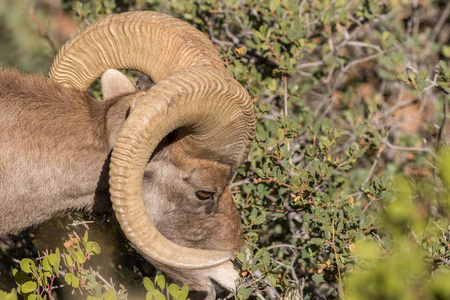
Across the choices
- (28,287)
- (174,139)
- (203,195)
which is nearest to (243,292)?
(203,195)

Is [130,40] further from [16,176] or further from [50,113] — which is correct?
[16,176]

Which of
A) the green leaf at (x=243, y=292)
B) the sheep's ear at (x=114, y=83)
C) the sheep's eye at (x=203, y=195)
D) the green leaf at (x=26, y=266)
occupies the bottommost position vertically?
the green leaf at (x=243, y=292)

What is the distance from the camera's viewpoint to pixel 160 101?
2.75m

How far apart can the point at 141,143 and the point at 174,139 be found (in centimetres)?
76

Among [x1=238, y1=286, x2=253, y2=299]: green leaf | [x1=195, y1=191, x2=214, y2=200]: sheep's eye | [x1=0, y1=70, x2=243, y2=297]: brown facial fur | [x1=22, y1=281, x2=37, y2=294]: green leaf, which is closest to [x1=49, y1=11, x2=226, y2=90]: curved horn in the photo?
[x1=0, y1=70, x2=243, y2=297]: brown facial fur

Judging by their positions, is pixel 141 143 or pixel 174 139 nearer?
pixel 141 143

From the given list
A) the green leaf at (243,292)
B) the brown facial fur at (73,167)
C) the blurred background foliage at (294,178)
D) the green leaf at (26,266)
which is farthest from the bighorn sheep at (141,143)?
the green leaf at (26,266)

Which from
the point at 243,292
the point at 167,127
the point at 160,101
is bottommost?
the point at 243,292

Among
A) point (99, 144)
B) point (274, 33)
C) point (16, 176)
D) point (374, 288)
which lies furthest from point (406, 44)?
point (374, 288)

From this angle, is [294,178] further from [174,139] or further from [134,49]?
[134,49]

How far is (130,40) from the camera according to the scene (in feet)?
11.5

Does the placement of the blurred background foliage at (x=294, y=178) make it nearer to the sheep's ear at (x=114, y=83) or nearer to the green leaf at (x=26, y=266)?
the green leaf at (x=26, y=266)

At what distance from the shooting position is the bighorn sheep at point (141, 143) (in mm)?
2908

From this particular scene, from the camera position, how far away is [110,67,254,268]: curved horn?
2.74 metres
